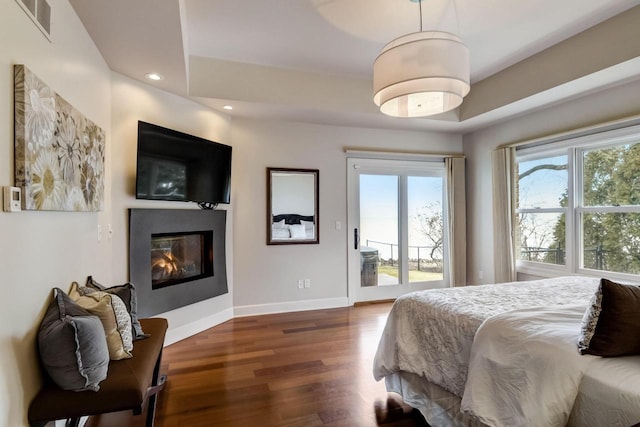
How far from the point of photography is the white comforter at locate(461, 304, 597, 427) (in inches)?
50.2

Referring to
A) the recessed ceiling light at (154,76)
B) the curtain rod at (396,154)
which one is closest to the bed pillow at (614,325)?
the recessed ceiling light at (154,76)

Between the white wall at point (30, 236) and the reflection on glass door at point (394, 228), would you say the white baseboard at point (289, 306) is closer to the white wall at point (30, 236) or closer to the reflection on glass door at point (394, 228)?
the reflection on glass door at point (394, 228)

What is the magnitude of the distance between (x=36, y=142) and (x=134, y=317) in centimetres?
122

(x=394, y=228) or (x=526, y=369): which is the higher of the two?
(x=394, y=228)

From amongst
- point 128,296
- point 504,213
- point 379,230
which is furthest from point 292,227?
point 504,213

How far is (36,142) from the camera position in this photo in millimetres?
1483

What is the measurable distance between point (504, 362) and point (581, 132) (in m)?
3.32

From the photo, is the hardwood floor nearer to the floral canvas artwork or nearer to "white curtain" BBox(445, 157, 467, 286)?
the floral canvas artwork

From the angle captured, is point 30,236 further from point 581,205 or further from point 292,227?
point 581,205

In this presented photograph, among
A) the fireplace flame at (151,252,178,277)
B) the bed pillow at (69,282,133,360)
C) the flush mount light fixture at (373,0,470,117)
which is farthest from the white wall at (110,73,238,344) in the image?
the flush mount light fixture at (373,0,470,117)

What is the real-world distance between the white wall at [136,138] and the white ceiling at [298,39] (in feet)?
0.47

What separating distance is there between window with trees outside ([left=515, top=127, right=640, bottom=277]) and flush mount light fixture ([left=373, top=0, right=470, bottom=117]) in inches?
92.0

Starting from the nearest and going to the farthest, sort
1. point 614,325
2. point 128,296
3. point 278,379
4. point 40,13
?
point 614,325 → point 40,13 → point 128,296 → point 278,379

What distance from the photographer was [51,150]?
1.65m
